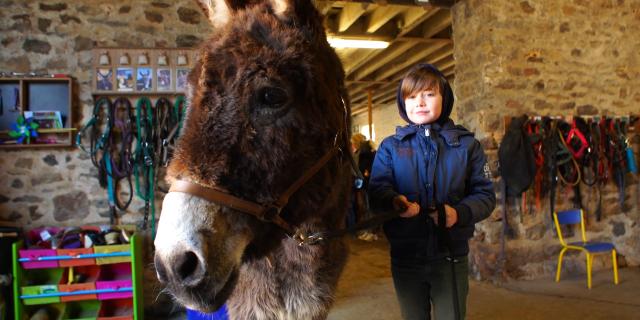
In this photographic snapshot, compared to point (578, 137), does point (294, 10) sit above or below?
above

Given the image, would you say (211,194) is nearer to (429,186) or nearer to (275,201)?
(275,201)

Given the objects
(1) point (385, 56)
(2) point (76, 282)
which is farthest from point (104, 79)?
(1) point (385, 56)

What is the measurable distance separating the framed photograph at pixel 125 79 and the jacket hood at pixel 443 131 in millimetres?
3250

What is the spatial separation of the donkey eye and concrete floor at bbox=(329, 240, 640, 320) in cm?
323

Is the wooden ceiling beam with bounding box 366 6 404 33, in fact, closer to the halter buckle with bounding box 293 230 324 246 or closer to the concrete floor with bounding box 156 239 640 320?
the concrete floor with bounding box 156 239 640 320

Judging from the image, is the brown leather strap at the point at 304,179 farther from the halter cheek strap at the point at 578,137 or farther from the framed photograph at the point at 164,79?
the halter cheek strap at the point at 578,137

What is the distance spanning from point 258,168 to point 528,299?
13.4 ft

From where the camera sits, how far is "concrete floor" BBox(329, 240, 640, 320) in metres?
3.76

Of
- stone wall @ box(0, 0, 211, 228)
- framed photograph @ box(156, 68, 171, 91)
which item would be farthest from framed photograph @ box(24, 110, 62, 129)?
framed photograph @ box(156, 68, 171, 91)

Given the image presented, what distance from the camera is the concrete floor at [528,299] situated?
376 cm

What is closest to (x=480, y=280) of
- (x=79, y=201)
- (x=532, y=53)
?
(x=532, y=53)

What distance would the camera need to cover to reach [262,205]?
1072mm

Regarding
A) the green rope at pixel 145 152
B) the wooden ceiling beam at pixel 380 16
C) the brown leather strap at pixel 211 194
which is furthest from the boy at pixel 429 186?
the wooden ceiling beam at pixel 380 16

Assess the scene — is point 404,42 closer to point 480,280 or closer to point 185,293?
point 480,280
